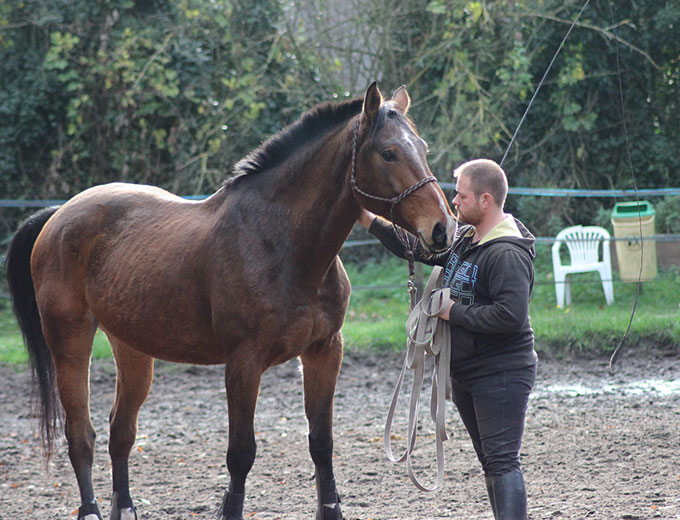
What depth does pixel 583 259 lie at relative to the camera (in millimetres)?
8578

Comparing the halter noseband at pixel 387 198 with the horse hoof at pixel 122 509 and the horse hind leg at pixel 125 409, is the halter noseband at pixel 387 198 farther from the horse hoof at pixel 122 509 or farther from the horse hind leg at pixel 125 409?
the horse hoof at pixel 122 509

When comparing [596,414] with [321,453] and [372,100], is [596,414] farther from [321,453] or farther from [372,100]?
[372,100]

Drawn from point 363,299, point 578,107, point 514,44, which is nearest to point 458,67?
point 514,44

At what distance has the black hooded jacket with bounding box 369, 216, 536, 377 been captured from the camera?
2.76 metres

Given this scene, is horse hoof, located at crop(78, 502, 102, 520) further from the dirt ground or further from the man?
the man

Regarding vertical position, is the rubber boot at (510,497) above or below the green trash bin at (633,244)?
below

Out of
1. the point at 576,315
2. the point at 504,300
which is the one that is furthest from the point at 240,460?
the point at 576,315

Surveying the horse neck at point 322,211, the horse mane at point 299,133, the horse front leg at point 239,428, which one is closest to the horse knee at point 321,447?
the horse front leg at point 239,428

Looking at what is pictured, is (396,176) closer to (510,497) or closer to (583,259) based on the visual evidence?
(510,497)

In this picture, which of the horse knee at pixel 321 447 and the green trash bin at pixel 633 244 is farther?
the green trash bin at pixel 633 244

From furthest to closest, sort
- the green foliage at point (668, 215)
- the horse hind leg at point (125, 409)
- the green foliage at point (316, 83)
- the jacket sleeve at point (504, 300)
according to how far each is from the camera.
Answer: the green foliage at point (316, 83) < the green foliage at point (668, 215) < the horse hind leg at point (125, 409) < the jacket sleeve at point (504, 300)

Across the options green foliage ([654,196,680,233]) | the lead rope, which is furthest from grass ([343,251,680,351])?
the lead rope

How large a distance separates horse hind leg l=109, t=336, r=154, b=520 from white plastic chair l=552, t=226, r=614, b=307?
209 inches

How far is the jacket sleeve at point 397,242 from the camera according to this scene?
316cm
